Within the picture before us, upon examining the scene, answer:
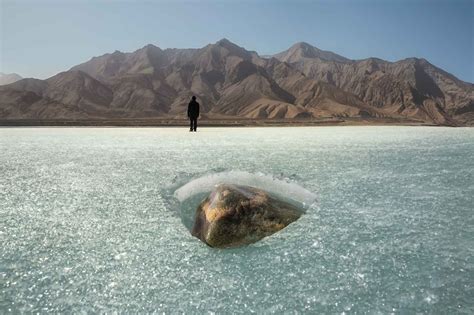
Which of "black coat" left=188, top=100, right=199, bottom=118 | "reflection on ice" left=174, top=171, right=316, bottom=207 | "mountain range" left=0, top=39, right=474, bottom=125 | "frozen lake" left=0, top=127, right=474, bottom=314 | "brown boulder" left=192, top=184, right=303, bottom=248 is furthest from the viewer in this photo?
"mountain range" left=0, top=39, right=474, bottom=125

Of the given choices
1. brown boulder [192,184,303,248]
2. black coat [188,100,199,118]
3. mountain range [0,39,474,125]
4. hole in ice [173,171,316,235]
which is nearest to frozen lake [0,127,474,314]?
hole in ice [173,171,316,235]

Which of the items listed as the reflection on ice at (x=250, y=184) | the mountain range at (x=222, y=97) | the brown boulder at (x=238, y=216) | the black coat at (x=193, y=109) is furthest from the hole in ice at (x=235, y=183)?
the mountain range at (x=222, y=97)

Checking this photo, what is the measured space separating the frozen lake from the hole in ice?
0.20ft

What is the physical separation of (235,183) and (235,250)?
2440mm

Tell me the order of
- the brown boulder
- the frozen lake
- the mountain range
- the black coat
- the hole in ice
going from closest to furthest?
the frozen lake
the brown boulder
the hole in ice
the black coat
the mountain range

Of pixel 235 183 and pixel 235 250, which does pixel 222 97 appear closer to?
pixel 235 183

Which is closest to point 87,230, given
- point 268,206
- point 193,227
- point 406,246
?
point 193,227

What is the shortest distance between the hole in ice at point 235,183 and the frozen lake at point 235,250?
0.06 metres

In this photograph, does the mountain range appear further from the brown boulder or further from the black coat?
the brown boulder

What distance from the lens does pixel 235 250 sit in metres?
5.08

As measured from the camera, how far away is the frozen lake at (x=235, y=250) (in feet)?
12.8

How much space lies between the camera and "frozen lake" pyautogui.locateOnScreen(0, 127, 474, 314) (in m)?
3.89

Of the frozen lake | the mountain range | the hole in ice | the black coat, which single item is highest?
the mountain range

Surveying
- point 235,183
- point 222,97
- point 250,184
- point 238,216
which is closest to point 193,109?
point 250,184
